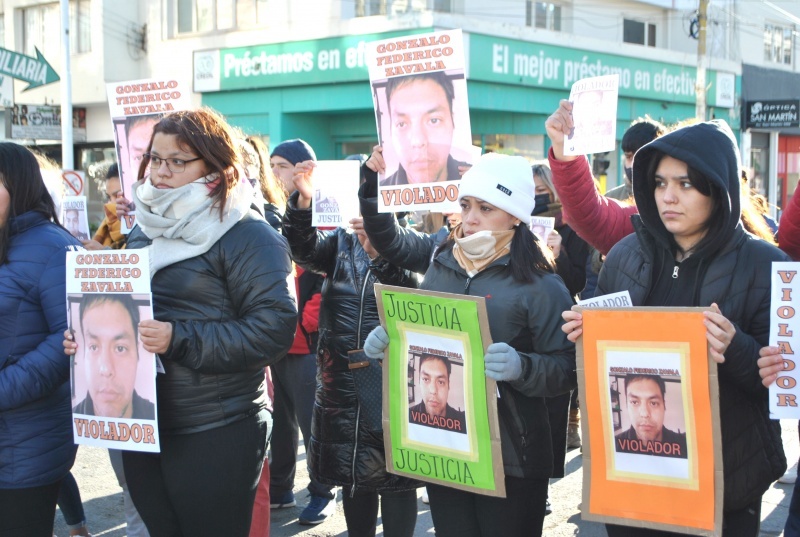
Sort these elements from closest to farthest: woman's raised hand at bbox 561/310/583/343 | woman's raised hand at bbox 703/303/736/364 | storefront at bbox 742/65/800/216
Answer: woman's raised hand at bbox 703/303/736/364 → woman's raised hand at bbox 561/310/583/343 → storefront at bbox 742/65/800/216

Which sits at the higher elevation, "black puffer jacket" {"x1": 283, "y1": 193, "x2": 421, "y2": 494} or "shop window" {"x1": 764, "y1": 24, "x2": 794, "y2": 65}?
"shop window" {"x1": 764, "y1": 24, "x2": 794, "y2": 65}

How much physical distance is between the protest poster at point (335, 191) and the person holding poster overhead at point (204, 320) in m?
1.34

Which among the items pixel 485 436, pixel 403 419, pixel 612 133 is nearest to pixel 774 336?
pixel 485 436

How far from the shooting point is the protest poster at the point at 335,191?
4.59 m

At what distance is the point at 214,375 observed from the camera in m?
3.13

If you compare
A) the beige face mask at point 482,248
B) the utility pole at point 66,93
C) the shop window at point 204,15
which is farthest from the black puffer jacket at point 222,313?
the shop window at point 204,15

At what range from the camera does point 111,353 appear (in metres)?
3.13

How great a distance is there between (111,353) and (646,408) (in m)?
1.83

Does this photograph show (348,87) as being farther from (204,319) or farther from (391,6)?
(204,319)

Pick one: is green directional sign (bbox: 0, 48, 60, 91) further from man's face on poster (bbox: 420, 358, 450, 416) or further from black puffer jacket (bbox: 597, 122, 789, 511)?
black puffer jacket (bbox: 597, 122, 789, 511)

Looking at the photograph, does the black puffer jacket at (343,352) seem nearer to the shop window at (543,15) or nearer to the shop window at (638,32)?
the shop window at (543,15)

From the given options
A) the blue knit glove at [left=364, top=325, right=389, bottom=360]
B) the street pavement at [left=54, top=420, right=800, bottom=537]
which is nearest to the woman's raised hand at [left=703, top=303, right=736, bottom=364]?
the blue knit glove at [left=364, top=325, right=389, bottom=360]

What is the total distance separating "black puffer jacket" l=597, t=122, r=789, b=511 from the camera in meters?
2.75

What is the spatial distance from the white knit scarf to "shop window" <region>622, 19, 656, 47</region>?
2464 cm
